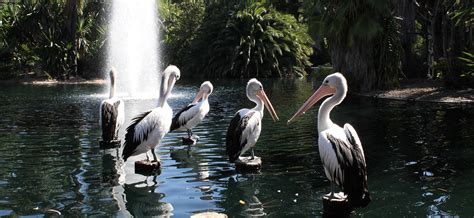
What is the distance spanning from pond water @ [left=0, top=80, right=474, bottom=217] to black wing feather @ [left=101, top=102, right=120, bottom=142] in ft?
1.37

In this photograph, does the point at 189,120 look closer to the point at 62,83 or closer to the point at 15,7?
the point at 62,83

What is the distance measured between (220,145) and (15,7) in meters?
33.5

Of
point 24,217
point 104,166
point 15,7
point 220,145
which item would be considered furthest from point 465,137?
point 15,7

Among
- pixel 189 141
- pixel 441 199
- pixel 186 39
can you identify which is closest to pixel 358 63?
pixel 189 141

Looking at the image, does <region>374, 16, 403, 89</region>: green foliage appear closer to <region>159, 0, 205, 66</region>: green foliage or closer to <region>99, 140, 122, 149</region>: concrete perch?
<region>99, 140, 122, 149</region>: concrete perch

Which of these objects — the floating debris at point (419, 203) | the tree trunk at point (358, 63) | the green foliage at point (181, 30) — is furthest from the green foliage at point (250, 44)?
the floating debris at point (419, 203)

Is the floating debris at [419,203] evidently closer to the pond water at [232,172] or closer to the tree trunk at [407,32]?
the pond water at [232,172]

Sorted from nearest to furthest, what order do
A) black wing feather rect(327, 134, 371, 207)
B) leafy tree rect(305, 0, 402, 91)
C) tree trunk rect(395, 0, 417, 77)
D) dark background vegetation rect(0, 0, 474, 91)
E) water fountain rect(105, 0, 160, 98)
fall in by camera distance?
black wing feather rect(327, 134, 371, 207) < leafy tree rect(305, 0, 402, 91) < tree trunk rect(395, 0, 417, 77) < water fountain rect(105, 0, 160, 98) < dark background vegetation rect(0, 0, 474, 91)

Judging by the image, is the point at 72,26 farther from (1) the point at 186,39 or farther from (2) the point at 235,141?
(2) the point at 235,141

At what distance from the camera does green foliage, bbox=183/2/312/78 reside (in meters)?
38.7

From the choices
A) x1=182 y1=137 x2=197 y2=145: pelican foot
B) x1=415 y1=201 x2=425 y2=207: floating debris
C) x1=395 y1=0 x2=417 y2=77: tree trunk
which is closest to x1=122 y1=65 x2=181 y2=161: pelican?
x1=182 y1=137 x2=197 y2=145: pelican foot

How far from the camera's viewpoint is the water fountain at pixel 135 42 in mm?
30703

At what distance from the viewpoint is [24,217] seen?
6.92 m

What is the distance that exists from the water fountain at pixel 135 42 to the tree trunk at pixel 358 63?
9.80 m
